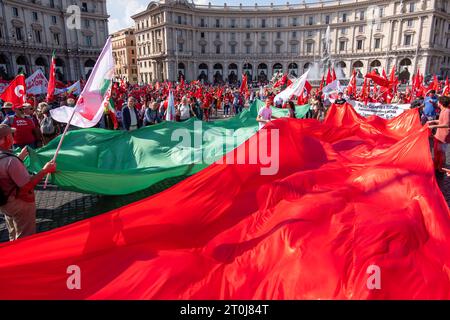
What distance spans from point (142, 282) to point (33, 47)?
58.9 m

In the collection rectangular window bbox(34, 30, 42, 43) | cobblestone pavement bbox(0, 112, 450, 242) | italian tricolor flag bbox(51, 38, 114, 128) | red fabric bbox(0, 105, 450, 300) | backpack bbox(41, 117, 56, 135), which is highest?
rectangular window bbox(34, 30, 42, 43)

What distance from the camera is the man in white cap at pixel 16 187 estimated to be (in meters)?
3.46

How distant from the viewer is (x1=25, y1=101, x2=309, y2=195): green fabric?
5051 millimetres

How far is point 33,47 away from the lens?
49625mm

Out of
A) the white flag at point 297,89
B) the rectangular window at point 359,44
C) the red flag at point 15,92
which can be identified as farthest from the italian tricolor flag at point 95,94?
the rectangular window at point 359,44

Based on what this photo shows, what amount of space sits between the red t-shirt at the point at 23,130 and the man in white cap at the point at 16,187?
370cm

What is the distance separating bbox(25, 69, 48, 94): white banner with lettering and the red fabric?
13310mm

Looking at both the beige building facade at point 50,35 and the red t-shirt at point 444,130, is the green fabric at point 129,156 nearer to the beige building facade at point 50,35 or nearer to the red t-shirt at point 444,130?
the red t-shirt at point 444,130

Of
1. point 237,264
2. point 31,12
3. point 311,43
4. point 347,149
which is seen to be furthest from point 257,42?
point 237,264

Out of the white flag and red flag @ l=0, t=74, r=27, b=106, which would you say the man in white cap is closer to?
red flag @ l=0, t=74, r=27, b=106

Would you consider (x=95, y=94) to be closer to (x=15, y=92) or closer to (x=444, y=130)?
(x=15, y=92)

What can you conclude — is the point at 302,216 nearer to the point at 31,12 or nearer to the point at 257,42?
the point at 31,12

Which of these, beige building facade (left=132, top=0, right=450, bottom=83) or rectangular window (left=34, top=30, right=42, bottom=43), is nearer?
rectangular window (left=34, top=30, right=42, bottom=43)

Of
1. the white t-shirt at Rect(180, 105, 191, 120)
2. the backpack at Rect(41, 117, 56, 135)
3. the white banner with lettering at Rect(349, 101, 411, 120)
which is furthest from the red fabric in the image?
the white banner with lettering at Rect(349, 101, 411, 120)
